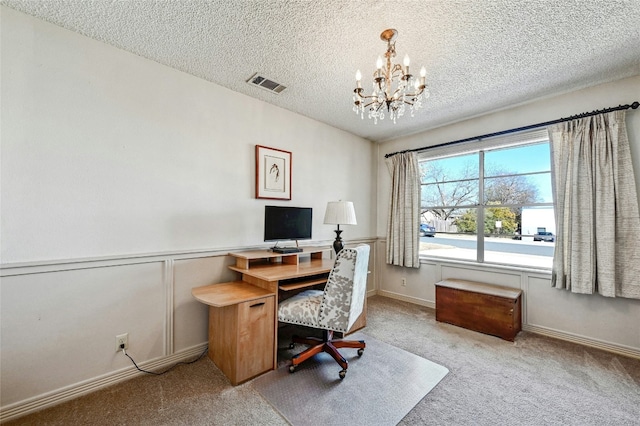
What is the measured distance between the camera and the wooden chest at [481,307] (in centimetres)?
255

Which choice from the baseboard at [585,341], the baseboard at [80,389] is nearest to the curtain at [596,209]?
the baseboard at [585,341]

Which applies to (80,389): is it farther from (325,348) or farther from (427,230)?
(427,230)

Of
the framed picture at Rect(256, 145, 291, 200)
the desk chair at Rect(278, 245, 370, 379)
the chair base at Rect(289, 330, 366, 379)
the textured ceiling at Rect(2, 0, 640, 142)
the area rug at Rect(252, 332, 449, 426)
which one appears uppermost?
the textured ceiling at Rect(2, 0, 640, 142)

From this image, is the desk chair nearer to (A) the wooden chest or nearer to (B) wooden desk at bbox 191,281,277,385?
(B) wooden desk at bbox 191,281,277,385

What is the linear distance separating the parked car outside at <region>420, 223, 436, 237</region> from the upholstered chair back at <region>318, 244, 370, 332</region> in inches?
82.6

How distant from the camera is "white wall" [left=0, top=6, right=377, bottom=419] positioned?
5.16 ft

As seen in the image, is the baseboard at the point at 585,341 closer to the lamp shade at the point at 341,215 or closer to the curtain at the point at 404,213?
the curtain at the point at 404,213

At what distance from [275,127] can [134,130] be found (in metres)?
1.34

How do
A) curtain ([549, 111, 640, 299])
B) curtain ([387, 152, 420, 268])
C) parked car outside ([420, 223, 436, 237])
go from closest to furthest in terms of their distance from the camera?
1. curtain ([549, 111, 640, 299])
2. curtain ([387, 152, 420, 268])
3. parked car outside ([420, 223, 436, 237])

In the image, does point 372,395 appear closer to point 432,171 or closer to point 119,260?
point 119,260

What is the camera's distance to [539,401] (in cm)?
168

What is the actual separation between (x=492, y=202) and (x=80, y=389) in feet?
13.8

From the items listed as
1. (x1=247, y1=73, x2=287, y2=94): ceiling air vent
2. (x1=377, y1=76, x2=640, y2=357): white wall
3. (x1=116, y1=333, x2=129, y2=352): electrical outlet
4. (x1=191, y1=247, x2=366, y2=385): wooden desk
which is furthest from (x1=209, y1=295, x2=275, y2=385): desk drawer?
(x1=377, y1=76, x2=640, y2=357): white wall

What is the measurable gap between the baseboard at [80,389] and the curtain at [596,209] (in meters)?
3.65
